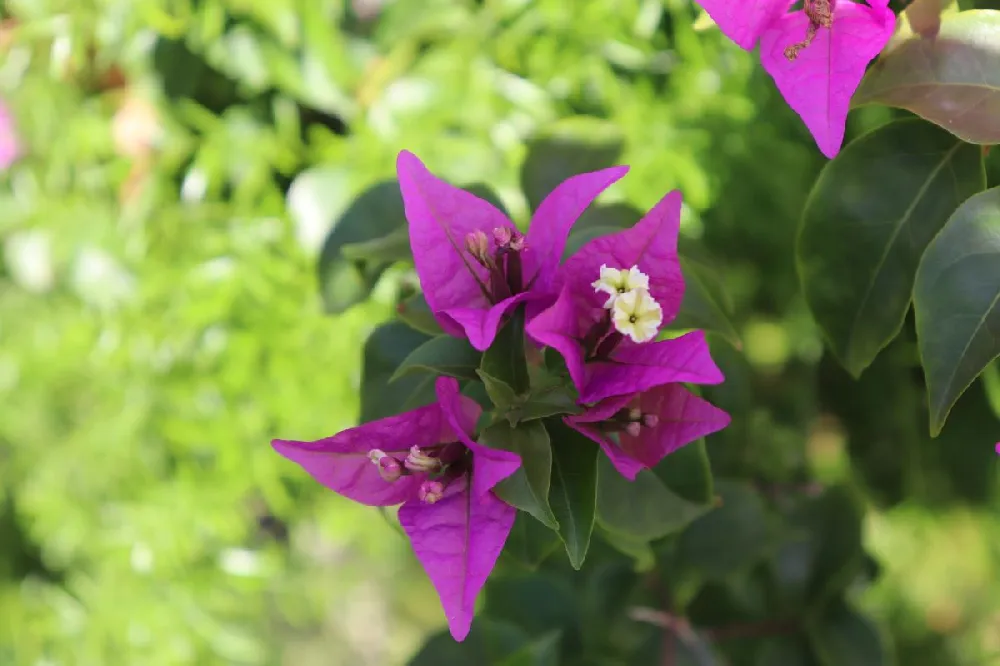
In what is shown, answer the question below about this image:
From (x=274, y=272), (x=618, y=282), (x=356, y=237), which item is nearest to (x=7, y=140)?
(x=274, y=272)

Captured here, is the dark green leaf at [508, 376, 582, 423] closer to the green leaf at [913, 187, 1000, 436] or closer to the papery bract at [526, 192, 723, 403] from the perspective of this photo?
the papery bract at [526, 192, 723, 403]

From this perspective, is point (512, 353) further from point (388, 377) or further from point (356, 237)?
point (356, 237)

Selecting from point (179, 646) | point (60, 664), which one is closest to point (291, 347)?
point (179, 646)

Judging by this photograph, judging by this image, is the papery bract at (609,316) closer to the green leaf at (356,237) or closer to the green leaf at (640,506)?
the green leaf at (640,506)

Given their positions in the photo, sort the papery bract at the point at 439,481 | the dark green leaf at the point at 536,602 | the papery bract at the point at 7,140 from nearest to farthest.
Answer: the papery bract at the point at 439,481
the dark green leaf at the point at 536,602
the papery bract at the point at 7,140

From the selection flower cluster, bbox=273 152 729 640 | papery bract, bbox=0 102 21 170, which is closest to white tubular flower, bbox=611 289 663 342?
flower cluster, bbox=273 152 729 640

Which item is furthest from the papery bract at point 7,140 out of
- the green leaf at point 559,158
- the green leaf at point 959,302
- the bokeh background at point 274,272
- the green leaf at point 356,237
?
the green leaf at point 959,302

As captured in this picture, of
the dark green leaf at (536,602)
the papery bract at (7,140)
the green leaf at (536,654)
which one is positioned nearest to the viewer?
the green leaf at (536,654)
